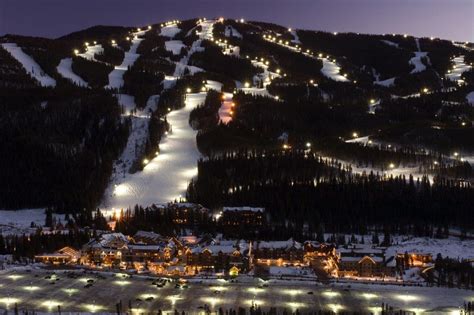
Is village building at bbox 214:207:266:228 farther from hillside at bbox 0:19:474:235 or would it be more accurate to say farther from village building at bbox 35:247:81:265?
village building at bbox 35:247:81:265

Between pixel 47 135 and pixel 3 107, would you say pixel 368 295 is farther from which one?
pixel 3 107

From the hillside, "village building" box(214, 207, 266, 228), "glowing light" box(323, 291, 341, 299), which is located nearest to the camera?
"glowing light" box(323, 291, 341, 299)

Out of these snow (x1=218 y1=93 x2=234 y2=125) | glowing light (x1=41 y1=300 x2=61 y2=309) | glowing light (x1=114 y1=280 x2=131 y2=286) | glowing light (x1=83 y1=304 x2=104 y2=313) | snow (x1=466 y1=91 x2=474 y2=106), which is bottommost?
glowing light (x1=83 y1=304 x2=104 y2=313)

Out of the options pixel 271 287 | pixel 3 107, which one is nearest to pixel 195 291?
pixel 271 287

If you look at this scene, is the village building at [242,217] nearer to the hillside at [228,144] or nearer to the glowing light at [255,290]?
the hillside at [228,144]

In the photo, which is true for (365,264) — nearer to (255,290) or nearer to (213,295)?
(255,290)

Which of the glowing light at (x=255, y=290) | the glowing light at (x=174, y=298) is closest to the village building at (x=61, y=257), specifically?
the glowing light at (x=174, y=298)

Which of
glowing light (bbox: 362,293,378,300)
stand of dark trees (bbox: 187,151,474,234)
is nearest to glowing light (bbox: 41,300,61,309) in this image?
glowing light (bbox: 362,293,378,300)
